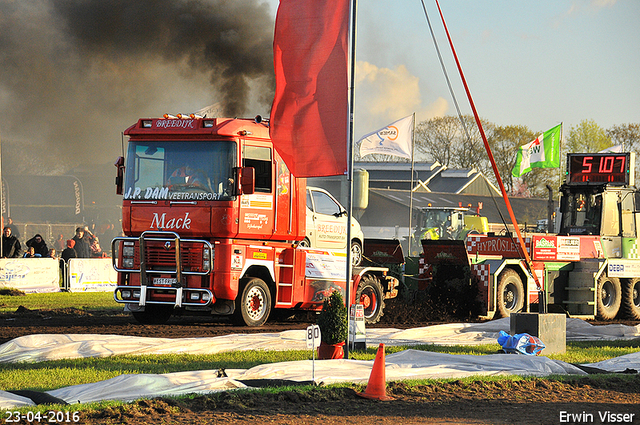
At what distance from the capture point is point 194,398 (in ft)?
24.3

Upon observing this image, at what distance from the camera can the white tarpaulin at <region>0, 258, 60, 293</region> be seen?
22.9 meters

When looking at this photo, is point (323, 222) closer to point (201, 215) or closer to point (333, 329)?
point (201, 215)

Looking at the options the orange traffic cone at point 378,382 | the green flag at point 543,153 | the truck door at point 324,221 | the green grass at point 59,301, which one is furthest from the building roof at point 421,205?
the orange traffic cone at point 378,382

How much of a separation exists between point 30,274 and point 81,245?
2.05 meters

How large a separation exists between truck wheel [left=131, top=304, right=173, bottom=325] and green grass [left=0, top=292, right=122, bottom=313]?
358cm

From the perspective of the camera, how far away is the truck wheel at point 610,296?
19427 mm

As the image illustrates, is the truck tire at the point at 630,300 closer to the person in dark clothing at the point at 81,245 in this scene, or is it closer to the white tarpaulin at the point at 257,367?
the white tarpaulin at the point at 257,367

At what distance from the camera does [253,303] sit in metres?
14.7

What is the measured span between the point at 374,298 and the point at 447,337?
323cm

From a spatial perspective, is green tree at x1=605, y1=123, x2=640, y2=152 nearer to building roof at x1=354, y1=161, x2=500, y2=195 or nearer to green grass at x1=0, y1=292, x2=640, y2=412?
building roof at x1=354, y1=161, x2=500, y2=195

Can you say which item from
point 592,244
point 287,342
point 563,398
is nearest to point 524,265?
point 592,244

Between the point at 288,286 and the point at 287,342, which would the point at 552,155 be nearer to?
the point at 288,286

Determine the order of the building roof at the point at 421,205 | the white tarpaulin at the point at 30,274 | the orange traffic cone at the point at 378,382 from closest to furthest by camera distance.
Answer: the orange traffic cone at the point at 378,382 < the white tarpaulin at the point at 30,274 < the building roof at the point at 421,205

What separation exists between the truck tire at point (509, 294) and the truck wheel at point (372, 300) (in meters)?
2.85
